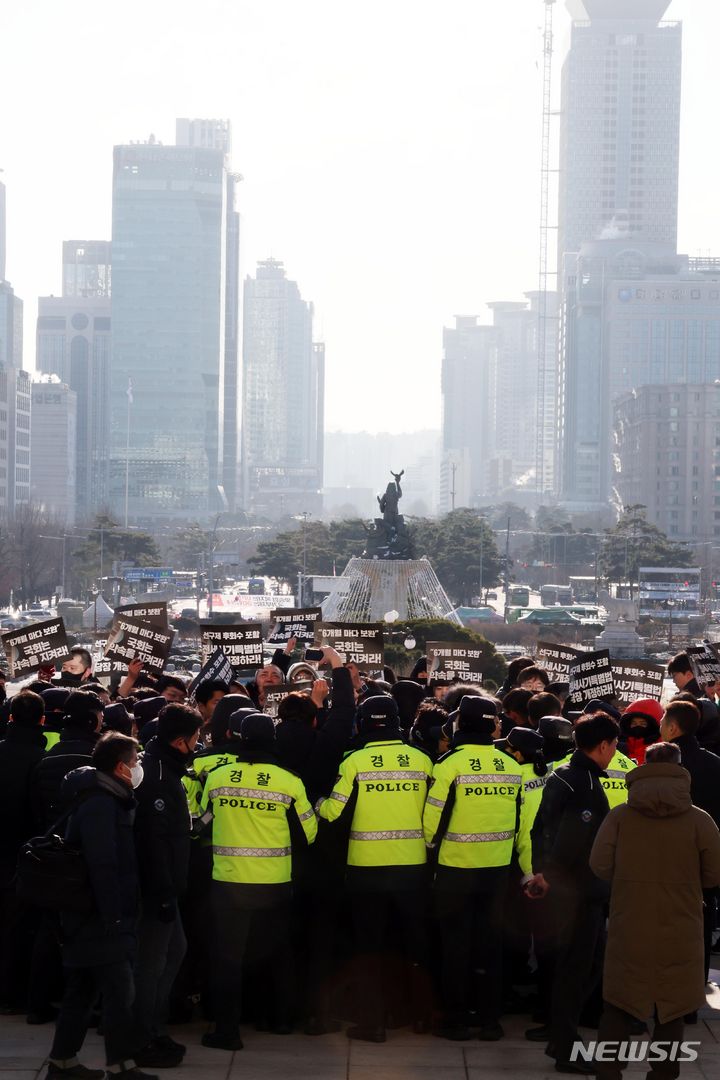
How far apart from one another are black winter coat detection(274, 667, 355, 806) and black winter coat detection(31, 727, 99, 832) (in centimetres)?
102

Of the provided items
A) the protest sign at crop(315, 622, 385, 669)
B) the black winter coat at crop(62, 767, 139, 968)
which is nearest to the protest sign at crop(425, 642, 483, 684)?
the protest sign at crop(315, 622, 385, 669)

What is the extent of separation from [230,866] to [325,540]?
268 feet

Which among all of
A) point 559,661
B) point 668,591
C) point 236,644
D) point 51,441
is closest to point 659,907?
point 559,661

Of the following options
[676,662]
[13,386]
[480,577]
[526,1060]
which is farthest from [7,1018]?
[13,386]

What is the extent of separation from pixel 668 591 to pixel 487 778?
247 ft

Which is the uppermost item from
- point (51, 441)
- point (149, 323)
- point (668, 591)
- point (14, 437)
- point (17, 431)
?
point (149, 323)

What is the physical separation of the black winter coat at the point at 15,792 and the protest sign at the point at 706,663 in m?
6.90

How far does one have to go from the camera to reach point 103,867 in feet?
22.0

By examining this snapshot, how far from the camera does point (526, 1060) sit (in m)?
7.44

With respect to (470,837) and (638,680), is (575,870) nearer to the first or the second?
(470,837)

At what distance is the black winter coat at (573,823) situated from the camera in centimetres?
738

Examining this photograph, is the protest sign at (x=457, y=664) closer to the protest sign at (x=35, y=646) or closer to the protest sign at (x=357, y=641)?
the protest sign at (x=357, y=641)

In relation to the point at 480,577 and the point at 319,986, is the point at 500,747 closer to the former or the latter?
the point at 319,986

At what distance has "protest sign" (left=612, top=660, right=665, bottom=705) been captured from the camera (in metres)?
12.9
